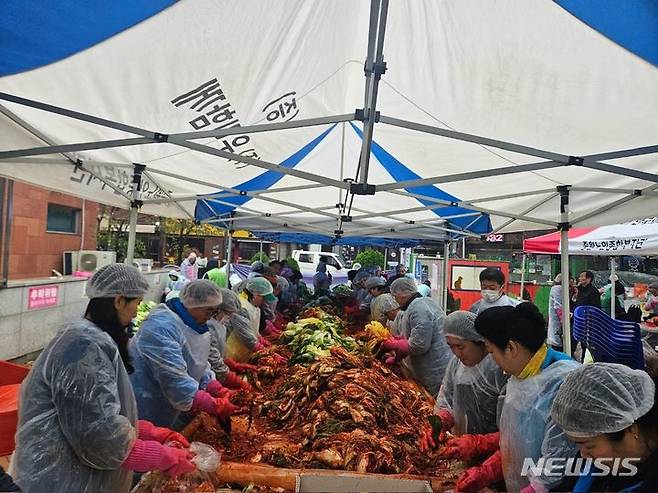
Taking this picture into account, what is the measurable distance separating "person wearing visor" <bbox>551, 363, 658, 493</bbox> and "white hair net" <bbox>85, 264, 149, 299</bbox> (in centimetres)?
195

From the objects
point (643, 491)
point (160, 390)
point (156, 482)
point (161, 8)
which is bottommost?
point (156, 482)

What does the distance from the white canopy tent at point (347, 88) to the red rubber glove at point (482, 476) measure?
197 centimetres

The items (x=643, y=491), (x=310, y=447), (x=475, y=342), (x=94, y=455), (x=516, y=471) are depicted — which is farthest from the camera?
(x=475, y=342)

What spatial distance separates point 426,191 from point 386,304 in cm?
173

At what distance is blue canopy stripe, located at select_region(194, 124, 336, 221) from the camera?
5.03 meters

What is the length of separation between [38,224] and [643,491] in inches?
528

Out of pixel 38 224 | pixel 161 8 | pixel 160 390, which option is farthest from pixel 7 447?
pixel 38 224

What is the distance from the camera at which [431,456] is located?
9.11 feet

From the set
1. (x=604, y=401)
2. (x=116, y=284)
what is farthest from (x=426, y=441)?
(x=116, y=284)

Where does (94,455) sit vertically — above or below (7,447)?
above

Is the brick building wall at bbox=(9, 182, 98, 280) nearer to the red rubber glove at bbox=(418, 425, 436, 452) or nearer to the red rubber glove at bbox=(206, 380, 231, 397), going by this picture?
the red rubber glove at bbox=(206, 380, 231, 397)

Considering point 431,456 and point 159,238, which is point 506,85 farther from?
point 159,238

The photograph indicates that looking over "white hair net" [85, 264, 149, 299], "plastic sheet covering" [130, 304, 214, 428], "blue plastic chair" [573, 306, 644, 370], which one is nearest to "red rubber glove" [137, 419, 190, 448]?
"plastic sheet covering" [130, 304, 214, 428]

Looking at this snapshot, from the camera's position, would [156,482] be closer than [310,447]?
Yes
